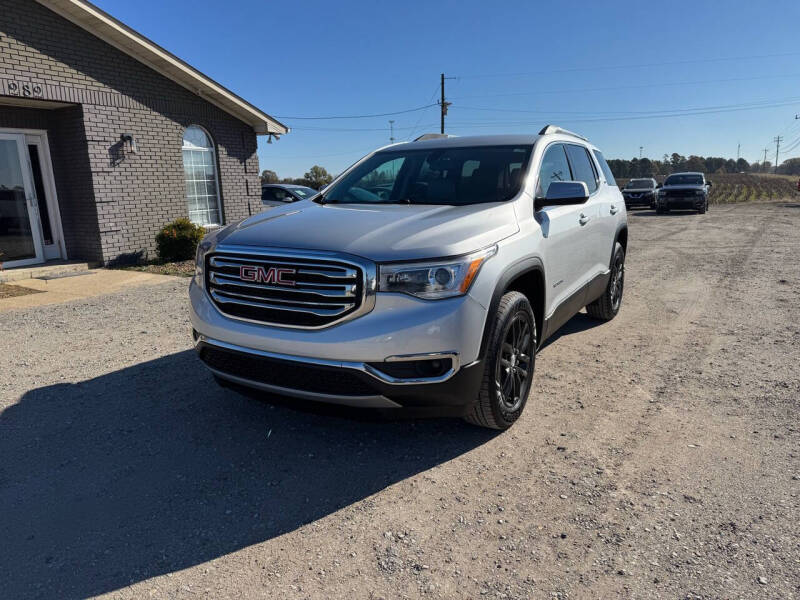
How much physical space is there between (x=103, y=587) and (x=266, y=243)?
71.8 inches

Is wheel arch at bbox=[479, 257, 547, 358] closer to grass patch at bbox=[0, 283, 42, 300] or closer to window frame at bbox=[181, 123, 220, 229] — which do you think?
grass patch at bbox=[0, 283, 42, 300]

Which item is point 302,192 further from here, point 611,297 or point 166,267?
point 611,297

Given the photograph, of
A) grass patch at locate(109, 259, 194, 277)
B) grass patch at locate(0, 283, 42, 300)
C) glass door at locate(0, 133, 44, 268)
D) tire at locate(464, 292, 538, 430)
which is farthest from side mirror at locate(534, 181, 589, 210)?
glass door at locate(0, 133, 44, 268)

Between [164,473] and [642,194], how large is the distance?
2961cm

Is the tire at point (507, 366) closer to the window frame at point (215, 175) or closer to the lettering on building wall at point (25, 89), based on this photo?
the lettering on building wall at point (25, 89)

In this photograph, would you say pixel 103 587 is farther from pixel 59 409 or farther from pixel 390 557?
pixel 59 409

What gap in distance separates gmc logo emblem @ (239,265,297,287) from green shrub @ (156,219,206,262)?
8372mm

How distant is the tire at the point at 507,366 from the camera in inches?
127

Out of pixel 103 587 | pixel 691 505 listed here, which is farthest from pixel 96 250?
pixel 691 505

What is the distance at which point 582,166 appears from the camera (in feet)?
18.1

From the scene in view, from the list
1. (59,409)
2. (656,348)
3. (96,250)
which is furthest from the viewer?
(96,250)

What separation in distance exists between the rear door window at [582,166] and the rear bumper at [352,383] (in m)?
2.93

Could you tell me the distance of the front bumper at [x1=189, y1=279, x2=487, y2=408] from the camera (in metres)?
2.85

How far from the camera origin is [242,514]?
2811mm
